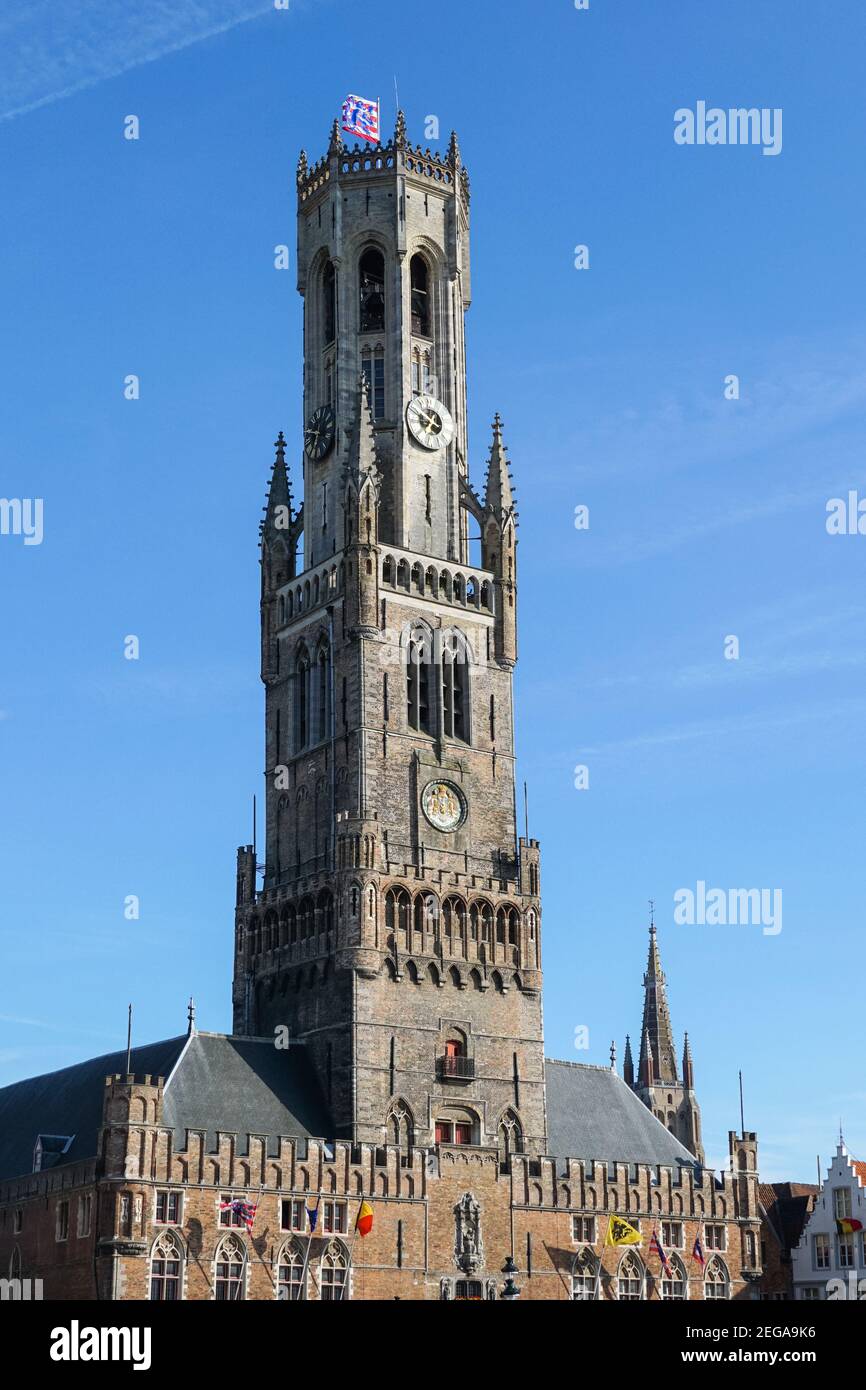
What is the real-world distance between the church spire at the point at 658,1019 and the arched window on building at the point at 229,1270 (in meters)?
89.7

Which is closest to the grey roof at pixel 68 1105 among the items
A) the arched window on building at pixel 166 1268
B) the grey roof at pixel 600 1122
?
the arched window on building at pixel 166 1268

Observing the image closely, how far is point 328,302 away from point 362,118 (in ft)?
35.3

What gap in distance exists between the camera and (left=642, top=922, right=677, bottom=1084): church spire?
165m

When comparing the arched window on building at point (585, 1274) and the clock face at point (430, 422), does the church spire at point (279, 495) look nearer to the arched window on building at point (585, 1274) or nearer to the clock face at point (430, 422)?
the clock face at point (430, 422)

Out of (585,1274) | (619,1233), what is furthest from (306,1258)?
(619,1233)

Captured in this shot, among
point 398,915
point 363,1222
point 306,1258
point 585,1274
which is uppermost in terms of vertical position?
point 398,915

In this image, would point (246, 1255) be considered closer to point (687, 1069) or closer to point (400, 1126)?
point (400, 1126)

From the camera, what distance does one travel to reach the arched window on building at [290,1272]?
261 ft

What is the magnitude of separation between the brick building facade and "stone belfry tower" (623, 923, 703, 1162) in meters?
61.7

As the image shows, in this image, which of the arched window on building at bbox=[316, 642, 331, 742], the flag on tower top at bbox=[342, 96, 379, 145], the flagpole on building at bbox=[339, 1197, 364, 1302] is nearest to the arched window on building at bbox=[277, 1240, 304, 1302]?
the flagpole on building at bbox=[339, 1197, 364, 1302]

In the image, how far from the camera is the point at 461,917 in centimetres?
9206

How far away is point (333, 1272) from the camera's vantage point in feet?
267
